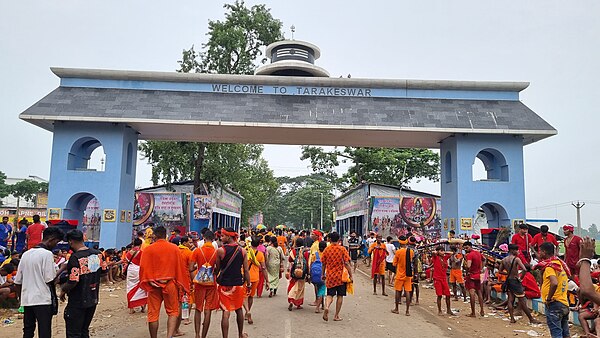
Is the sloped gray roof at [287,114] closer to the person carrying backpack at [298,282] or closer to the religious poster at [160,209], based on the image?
the religious poster at [160,209]

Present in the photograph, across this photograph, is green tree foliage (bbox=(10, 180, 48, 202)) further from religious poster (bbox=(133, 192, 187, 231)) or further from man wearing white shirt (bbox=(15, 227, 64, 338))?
man wearing white shirt (bbox=(15, 227, 64, 338))

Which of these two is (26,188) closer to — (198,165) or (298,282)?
(198,165)

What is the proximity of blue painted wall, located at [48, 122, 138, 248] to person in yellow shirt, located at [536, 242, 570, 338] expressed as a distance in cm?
1459

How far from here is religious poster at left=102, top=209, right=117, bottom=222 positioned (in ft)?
56.2

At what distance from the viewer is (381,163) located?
35031mm

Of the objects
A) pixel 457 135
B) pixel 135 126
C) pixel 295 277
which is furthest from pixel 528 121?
pixel 135 126

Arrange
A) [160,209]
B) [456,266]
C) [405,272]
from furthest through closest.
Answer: [160,209], [456,266], [405,272]

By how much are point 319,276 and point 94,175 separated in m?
11.0

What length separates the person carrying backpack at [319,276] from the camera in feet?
34.2

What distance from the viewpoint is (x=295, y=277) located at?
1068 cm

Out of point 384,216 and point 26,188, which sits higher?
point 26,188

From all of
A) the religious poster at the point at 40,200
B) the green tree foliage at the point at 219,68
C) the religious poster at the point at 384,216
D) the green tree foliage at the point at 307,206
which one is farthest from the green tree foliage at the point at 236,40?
the religious poster at the point at 40,200

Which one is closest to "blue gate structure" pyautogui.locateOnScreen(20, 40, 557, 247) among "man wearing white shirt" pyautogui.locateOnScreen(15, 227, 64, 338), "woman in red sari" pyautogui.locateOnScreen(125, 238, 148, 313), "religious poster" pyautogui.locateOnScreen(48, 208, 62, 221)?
"religious poster" pyautogui.locateOnScreen(48, 208, 62, 221)

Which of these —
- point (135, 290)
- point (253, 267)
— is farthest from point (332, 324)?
point (135, 290)
